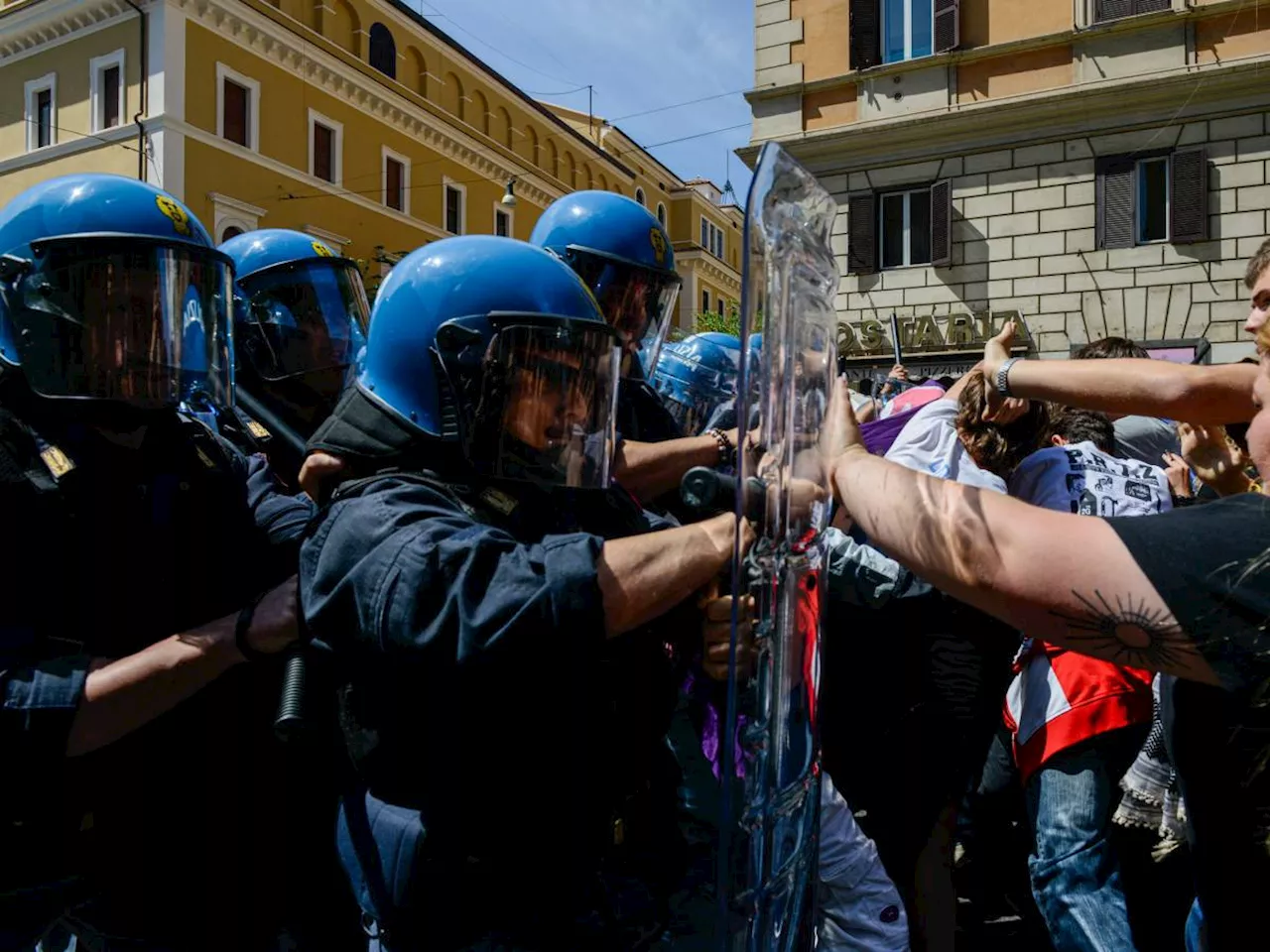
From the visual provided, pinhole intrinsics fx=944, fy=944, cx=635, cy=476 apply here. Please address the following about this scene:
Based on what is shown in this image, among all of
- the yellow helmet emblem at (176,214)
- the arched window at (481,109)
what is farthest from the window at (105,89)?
the yellow helmet emblem at (176,214)

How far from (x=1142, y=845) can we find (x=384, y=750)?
9.84 feet

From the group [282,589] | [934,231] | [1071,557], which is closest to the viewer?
[1071,557]

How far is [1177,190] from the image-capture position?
11.2m

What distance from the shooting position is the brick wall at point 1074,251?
1106cm

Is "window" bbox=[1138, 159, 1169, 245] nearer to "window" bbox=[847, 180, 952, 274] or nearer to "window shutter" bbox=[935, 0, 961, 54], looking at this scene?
"window" bbox=[847, 180, 952, 274]

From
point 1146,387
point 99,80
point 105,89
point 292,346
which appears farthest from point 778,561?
point 99,80

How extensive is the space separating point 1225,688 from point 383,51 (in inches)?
985

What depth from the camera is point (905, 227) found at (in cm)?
1284

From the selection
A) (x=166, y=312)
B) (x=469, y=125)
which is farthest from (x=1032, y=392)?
(x=469, y=125)

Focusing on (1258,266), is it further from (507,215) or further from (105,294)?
(507,215)

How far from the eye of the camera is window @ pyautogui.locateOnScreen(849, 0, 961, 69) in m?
12.8

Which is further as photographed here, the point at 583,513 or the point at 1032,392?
the point at 1032,392

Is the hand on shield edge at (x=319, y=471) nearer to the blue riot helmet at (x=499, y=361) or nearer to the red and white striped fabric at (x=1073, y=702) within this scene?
the blue riot helmet at (x=499, y=361)

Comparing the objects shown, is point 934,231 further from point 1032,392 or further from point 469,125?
point 469,125
